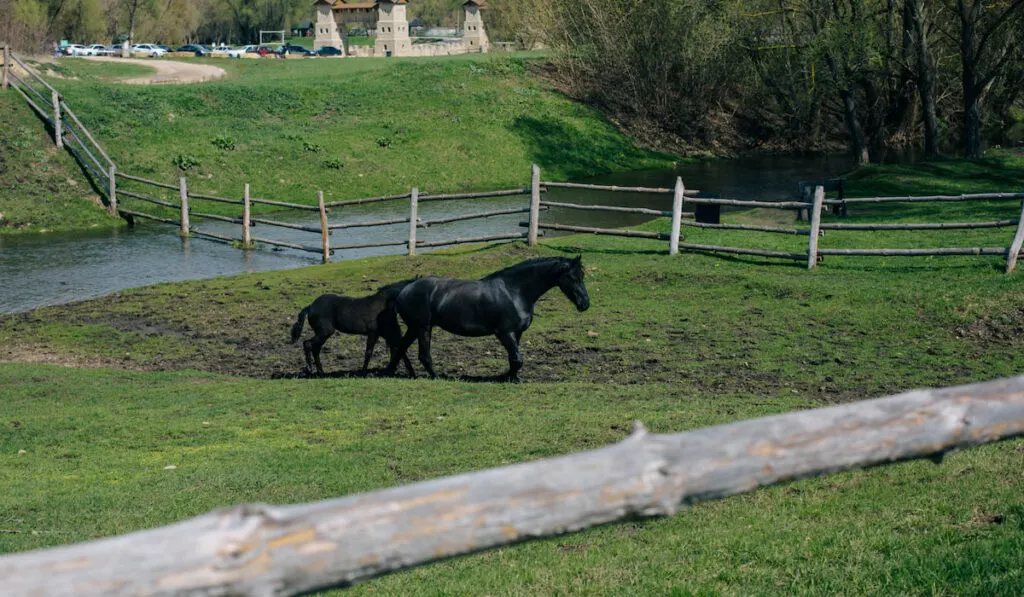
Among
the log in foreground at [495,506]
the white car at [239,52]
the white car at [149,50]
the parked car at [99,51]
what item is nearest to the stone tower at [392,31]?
the white car at [239,52]

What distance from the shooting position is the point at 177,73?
5666 centimetres

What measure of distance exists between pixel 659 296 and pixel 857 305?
347cm

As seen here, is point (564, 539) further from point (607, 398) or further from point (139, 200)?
point (139, 200)

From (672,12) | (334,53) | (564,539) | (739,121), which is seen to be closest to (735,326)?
(564,539)

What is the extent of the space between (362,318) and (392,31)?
89.3m

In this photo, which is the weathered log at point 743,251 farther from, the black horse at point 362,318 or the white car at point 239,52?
the white car at point 239,52

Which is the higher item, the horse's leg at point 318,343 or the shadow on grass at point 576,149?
the shadow on grass at point 576,149

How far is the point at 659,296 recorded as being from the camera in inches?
725

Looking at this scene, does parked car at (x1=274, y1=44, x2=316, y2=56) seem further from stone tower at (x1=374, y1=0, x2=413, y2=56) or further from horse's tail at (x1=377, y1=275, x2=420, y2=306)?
horse's tail at (x1=377, y1=275, x2=420, y2=306)

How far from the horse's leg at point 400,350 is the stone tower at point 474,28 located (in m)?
91.5

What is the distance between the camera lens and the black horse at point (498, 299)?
13.6 m

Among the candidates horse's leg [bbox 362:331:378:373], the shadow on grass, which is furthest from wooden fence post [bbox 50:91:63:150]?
horse's leg [bbox 362:331:378:373]

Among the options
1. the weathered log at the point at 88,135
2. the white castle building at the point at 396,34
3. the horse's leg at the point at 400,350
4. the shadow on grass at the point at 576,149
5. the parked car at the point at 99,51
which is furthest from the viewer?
the white castle building at the point at 396,34

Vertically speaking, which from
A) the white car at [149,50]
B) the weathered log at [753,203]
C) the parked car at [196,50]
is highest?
the parked car at [196,50]
